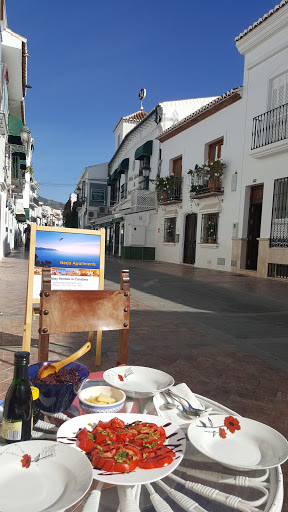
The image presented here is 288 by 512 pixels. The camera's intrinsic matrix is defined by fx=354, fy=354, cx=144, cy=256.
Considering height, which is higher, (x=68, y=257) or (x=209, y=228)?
(x=209, y=228)

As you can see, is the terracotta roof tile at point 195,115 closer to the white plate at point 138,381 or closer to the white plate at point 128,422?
the white plate at point 138,381

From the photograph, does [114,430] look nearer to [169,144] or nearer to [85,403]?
[85,403]

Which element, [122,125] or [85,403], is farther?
[122,125]

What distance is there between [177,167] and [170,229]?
11.4ft

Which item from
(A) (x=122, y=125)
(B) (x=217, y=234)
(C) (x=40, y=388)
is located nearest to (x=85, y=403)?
(C) (x=40, y=388)

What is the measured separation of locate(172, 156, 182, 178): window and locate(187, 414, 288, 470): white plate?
1851 cm

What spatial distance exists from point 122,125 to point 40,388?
105 ft

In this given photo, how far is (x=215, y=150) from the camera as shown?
54.6 feet

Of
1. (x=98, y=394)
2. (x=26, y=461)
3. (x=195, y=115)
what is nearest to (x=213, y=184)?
(x=195, y=115)

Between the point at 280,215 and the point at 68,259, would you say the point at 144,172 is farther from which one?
the point at 68,259

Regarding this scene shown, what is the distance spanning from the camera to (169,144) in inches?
792

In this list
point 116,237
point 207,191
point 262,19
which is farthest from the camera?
point 116,237

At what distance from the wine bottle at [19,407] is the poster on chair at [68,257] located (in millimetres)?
1994

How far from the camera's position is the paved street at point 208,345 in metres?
2.86
